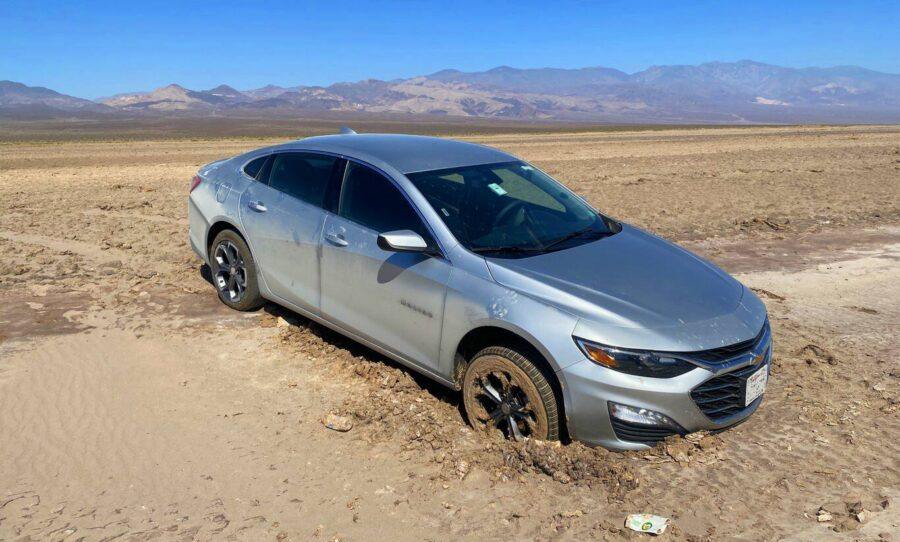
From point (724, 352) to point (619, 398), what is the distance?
0.66 meters

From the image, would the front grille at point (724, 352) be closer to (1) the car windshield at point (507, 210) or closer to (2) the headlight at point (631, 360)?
(2) the headlight at point (631, 360)

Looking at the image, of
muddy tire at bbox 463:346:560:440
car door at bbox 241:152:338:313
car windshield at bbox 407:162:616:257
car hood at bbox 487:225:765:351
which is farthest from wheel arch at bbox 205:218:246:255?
car hood at bbox 487:225:765:351

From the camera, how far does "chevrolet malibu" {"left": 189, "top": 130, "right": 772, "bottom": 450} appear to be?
143 inches

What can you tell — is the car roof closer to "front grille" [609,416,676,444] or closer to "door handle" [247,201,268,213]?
"door handle" [247,201,268,213]

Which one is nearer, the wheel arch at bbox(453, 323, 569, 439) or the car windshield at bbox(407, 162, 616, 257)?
the wheel arch at bbox(453, 323, 569, 439)

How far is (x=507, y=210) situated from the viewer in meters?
4.68

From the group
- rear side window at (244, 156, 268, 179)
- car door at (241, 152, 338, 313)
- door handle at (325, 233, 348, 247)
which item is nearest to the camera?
door handle at (325, 233, 348, 247)

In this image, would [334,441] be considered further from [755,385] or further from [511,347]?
[755,385]

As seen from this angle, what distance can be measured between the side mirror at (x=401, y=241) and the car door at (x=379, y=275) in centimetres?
14

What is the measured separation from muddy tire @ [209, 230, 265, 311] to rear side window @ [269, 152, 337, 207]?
0.69 m

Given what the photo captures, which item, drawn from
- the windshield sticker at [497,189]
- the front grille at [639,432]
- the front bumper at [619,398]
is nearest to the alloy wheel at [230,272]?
the windshield sticker at [497,189]

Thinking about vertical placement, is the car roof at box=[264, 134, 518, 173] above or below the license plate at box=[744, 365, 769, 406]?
above

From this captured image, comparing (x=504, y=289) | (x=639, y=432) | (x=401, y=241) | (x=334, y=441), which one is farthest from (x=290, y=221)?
(x=639, y=432)

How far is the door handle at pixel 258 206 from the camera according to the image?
556 centimetres
